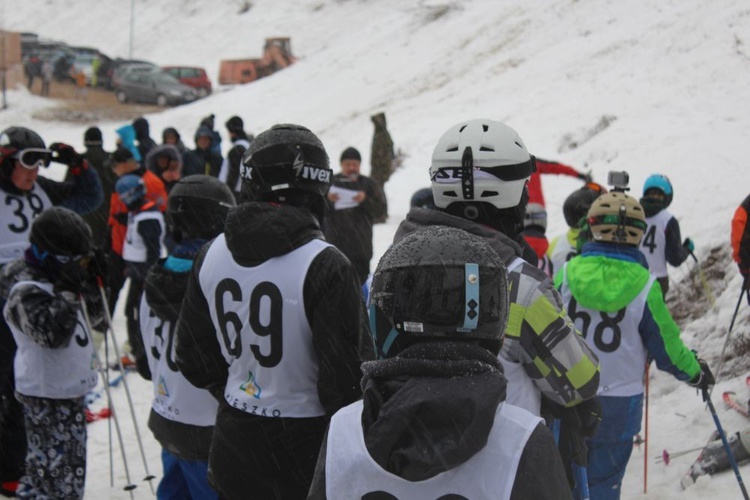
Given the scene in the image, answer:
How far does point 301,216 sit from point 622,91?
15682mm

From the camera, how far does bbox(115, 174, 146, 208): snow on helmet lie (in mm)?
7422

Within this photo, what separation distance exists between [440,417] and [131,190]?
20.2 ft

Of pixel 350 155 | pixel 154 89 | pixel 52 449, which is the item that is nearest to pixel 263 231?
pixel 52 449

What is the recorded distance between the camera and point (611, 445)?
15.3 feet

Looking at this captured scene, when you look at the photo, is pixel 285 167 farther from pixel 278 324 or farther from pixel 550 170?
pixel 550 170

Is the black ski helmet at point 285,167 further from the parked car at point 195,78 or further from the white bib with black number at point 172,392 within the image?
the parked car at point 195,78

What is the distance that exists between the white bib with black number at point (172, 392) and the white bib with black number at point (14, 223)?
1.89m

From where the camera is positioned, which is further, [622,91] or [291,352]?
[622,91]

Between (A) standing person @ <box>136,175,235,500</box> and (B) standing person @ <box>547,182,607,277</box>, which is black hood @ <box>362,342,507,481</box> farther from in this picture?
(B) standing person @ <box>547,182,607,277</box>

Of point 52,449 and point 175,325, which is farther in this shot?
point 52,449

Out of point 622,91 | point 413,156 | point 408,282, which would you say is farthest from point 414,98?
point 408,282

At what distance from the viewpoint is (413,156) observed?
1898cm

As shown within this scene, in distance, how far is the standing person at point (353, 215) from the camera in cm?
843

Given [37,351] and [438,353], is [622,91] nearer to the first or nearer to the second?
[37,351]
